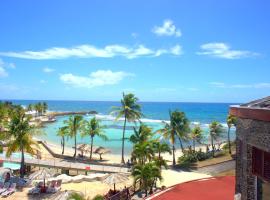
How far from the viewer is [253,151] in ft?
30.6

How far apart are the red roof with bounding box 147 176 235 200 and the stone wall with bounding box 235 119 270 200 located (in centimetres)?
463

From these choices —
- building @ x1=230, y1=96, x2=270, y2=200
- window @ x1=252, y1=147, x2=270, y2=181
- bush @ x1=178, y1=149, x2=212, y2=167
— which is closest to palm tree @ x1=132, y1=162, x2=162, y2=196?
building @ x1=230, y1=96, x2=270, y2=200

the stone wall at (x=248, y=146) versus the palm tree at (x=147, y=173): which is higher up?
the stone wall at (x=248, y=146)

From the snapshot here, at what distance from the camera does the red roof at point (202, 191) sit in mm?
15234

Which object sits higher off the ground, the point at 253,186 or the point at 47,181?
the point at 253,186

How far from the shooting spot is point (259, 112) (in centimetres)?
851

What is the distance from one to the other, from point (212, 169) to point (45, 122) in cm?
8872

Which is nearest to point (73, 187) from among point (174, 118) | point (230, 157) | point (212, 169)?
point (212, 169)

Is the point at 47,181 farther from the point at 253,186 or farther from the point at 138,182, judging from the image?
the point at 253,186

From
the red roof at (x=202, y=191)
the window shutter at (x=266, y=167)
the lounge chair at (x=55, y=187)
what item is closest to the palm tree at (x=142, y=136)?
the lounge chair at (x=55, y=187)

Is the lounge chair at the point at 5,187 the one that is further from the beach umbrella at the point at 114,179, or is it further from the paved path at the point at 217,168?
the paved path at the point at 217,168

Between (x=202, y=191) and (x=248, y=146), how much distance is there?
735 cm

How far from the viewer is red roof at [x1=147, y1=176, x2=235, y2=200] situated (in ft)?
50.0

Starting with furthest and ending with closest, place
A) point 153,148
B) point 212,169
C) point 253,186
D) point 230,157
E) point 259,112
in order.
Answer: point 230,157 → point 212,169 → point 153,148 → point 253,186 → point 259,112
